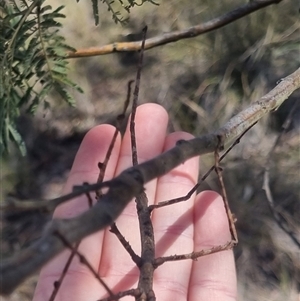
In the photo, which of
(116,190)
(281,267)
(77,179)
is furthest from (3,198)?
(116,190)

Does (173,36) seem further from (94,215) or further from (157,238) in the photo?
(94,215)

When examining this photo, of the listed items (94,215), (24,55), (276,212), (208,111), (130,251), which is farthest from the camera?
(208,111)

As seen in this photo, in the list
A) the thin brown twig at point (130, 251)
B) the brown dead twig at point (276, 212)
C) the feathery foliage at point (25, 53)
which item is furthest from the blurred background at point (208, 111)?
the thin brown twig at point (130, 251)

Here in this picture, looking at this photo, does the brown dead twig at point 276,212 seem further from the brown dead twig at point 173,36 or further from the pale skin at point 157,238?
the brown dead twig at point 173,36

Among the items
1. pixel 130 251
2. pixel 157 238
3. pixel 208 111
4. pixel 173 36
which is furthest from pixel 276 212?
pixel 130 251

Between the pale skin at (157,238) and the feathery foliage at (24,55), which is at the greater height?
the feathery foliage at (24,55)

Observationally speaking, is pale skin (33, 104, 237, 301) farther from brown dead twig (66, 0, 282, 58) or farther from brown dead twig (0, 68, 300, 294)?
brown dead twig (0, 68, 300, 294)
